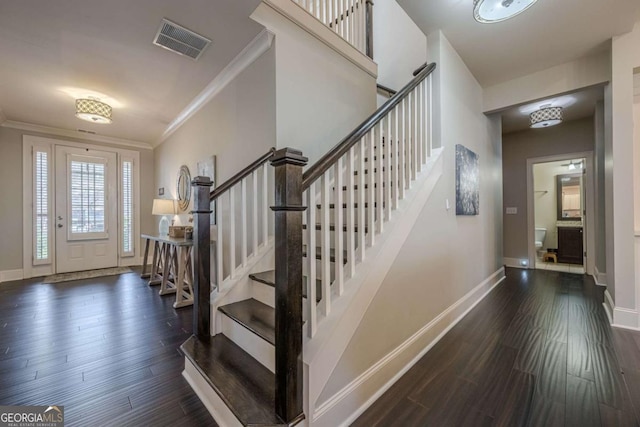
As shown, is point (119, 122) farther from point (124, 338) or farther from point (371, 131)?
point (371, 131)

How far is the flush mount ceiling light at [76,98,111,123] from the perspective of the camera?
11.3ft

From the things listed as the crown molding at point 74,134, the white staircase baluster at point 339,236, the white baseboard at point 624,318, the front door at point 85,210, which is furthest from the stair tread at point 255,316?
the crown molding at point 74,134

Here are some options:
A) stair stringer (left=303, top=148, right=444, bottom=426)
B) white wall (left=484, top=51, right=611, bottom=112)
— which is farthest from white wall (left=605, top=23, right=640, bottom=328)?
stair stringer (left=303, top=148, right=444, bottom=426)

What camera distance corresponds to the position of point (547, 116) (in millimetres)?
3621

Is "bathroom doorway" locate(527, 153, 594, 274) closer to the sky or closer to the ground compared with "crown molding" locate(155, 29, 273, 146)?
closer to the ground

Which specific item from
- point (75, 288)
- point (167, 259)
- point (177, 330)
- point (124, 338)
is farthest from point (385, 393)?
point (75, 288)

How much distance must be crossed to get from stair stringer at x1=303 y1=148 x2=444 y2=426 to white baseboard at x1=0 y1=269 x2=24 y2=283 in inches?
231

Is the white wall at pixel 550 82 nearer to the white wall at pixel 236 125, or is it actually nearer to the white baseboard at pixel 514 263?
the white wall at pixel 236 125

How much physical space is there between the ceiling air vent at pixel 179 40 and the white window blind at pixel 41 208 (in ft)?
13.3

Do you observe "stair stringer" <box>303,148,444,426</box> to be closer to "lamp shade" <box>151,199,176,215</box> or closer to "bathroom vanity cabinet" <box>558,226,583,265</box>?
"lamp shade" <box>151,199,176,215</box>

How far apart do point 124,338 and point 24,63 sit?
3.08 metres

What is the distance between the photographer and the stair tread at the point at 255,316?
61.4 inches

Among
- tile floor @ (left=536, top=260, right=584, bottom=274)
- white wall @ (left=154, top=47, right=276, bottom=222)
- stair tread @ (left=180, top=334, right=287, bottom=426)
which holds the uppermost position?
white wall @ (left=154, top=47, right=276, bottom=222)

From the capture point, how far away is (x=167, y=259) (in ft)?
11.6
